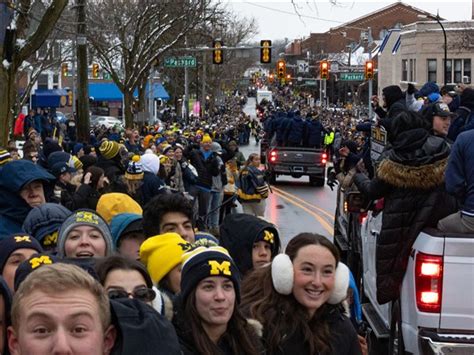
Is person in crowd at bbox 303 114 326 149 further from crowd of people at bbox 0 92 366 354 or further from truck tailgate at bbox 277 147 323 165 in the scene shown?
crowd of people at bbox 0 92 366 354

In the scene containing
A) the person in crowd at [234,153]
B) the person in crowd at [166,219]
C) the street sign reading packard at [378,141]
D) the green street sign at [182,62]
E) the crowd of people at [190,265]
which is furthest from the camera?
the green street sign at [182,62]

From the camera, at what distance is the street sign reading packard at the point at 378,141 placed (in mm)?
10038

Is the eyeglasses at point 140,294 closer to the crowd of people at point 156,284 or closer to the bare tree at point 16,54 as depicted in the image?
the crowd of people at point 156,284

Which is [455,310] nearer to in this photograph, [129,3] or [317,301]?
[317,301]

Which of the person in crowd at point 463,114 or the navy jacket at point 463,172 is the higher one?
the person in crowd at point 463,114

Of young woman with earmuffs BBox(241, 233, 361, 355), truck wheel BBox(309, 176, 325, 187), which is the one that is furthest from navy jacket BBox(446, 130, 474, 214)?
truck wheel BBox(309, 176, 325, 187)

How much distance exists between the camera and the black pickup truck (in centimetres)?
3047

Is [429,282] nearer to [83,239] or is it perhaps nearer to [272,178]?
[83,239]

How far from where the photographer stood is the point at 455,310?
21.3 ft

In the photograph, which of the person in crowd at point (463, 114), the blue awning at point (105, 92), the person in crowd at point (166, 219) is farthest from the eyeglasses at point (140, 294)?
the blue awning at point (105, 92)

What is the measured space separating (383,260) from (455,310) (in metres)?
0.73

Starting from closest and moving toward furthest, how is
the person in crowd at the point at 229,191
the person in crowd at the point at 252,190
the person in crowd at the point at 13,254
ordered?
the person in crowd at the point at 13,254 < the person in crowd at the point at 252,190 < the person in crowd at the point at 229,191

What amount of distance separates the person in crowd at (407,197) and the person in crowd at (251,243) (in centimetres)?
128

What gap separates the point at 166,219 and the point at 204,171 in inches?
457
